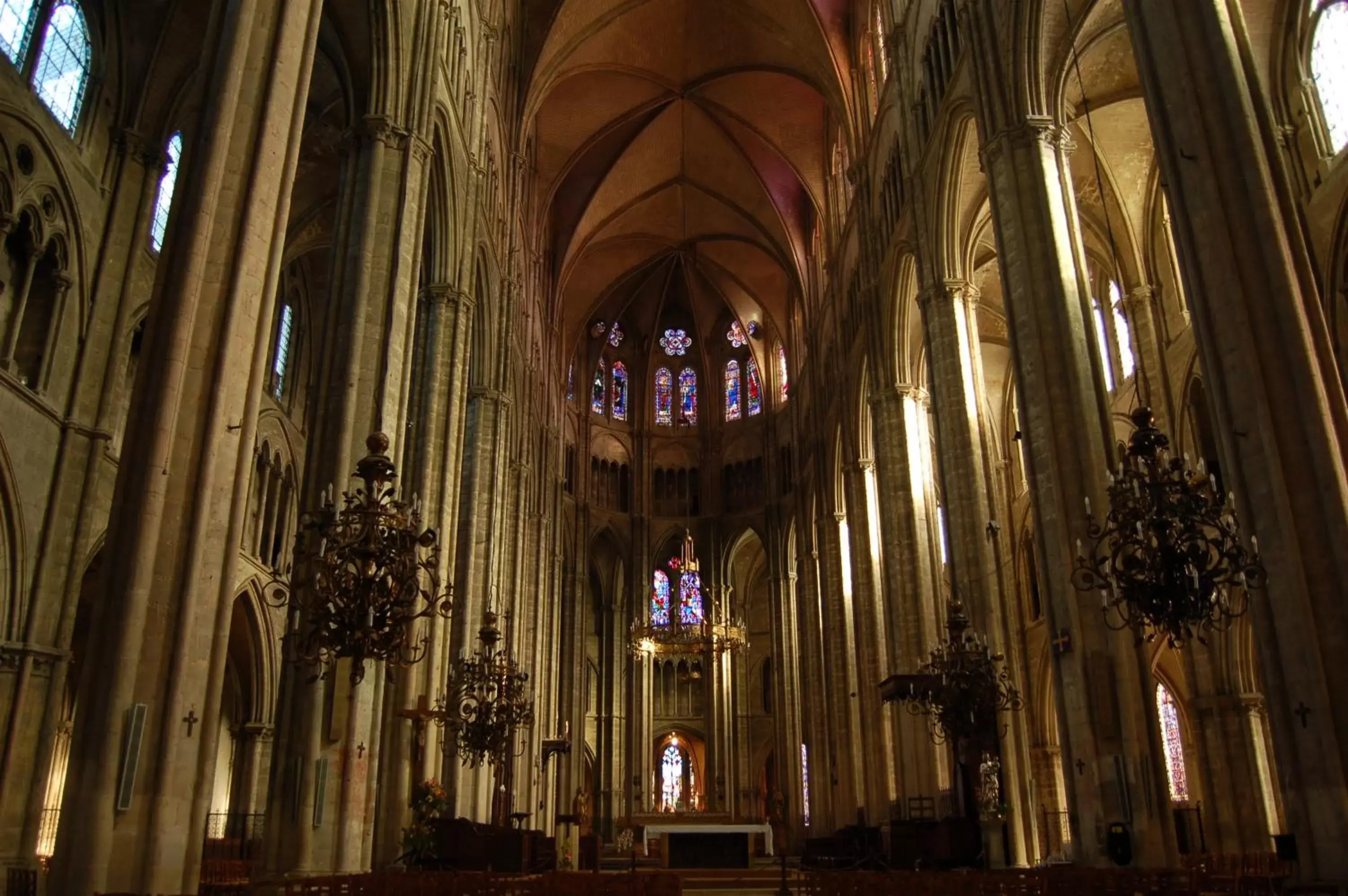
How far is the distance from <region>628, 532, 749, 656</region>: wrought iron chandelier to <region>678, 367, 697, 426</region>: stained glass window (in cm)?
932

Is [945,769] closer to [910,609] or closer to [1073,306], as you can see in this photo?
[910,609]

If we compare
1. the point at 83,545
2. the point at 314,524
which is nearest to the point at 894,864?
the point at 314,524

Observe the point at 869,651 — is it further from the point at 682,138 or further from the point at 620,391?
the point at 620,391

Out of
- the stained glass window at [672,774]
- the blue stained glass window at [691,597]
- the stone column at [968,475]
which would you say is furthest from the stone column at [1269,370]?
the stained glass window at [672,774]

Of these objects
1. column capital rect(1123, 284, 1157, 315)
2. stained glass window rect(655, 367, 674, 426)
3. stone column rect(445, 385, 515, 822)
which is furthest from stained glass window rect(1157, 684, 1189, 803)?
stained glass window rect(655, 367, 674, 426)

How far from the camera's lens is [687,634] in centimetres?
3516

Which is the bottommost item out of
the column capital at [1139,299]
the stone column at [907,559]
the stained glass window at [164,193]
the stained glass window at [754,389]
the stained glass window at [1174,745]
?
the stained glass window at [1174,745]

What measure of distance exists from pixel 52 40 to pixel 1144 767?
19.0 m

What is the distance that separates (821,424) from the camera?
111ft

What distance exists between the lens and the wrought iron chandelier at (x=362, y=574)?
9898 mm

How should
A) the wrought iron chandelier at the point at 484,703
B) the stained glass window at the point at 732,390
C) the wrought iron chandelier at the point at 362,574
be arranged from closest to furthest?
the wrought iron chandelier at the point at 362,574, the wrought iron chandelier at the point at 484,703, the stained glass window at the point at 732,390

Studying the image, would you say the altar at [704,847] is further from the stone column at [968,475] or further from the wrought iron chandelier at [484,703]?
the stone column at [968,475]

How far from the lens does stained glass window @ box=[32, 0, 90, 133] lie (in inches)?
635

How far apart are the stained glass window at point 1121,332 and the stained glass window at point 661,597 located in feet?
74.2
